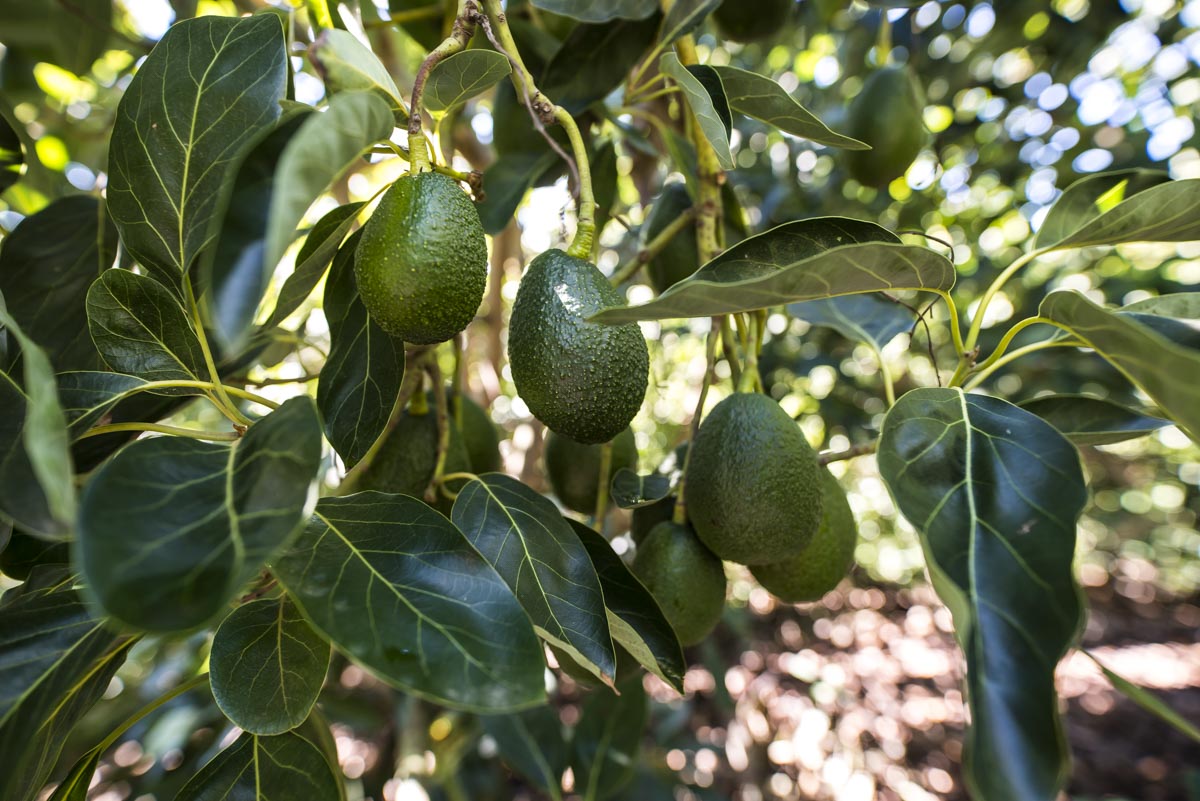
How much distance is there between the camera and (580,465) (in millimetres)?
1046

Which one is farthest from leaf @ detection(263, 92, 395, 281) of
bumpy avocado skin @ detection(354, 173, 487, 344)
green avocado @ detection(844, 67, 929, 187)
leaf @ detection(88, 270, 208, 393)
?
green avocado @ detection(844, 67, 929, 187)

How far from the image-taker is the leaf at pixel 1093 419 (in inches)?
33.6

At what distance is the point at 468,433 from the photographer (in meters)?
1.05

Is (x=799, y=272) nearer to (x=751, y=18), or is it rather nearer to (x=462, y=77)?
(x=462, y=77)

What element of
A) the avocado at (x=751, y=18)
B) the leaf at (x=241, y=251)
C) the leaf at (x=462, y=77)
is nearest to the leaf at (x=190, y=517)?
the leaf at (x=241, y=251)

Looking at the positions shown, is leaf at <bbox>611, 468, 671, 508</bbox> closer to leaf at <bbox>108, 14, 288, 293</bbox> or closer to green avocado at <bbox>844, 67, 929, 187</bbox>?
leaf at <bbox>108, 14, 288, 293</bbox>

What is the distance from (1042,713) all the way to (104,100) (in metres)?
2.66

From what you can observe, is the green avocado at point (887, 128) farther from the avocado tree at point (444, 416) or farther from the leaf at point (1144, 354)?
the leaf at point (1144, 354)

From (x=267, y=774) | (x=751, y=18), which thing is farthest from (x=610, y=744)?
(x=751, y=18)

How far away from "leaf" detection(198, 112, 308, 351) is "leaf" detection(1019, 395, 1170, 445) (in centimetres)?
90

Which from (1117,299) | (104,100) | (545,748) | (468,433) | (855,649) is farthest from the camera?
(855,649)

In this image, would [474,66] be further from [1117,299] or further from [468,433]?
[1117,299]

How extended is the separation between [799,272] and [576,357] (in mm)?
228

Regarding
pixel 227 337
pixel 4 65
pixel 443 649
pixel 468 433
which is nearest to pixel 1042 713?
pixel 443 649
